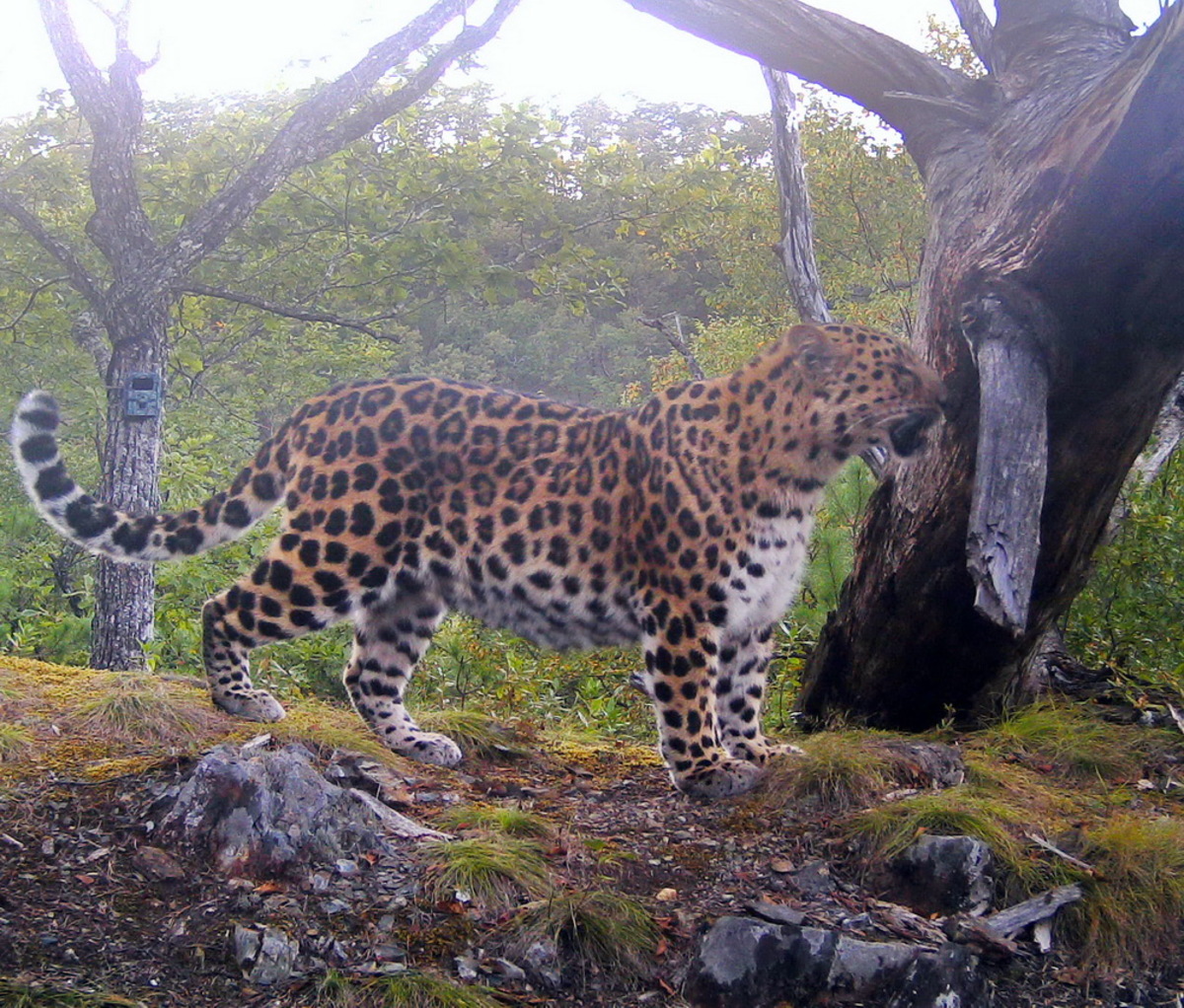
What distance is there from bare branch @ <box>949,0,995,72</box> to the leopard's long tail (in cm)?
423

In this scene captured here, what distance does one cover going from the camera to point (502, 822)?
5152mm

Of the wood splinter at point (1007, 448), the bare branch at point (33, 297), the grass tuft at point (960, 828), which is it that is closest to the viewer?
the wood splinter at point (1007, 448)

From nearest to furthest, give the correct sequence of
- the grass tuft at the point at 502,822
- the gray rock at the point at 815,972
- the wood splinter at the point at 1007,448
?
the gray rock at the point at 815,972 → the wood splinter at the point at 1007,448 → the grass tuft at the point at 502,822

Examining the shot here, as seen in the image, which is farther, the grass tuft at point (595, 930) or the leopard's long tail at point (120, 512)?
the leopard's long tail at point (120, 512)

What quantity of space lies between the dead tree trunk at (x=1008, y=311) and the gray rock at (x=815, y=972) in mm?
1247

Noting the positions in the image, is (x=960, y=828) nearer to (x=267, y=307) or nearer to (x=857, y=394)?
(x=857, y=394)

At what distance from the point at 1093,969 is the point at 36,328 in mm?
11586

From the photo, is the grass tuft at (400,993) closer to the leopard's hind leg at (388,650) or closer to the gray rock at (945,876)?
the gray rock at (945,876)

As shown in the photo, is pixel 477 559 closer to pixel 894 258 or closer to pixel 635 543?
pixel 635 543

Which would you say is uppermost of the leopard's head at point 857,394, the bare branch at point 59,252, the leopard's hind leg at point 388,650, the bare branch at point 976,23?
the bare branch at point 976,23

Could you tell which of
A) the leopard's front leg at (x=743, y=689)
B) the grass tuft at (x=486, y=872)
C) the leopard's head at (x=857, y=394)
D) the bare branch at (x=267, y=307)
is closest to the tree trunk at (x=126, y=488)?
the bare branch at (x=267, y=307)

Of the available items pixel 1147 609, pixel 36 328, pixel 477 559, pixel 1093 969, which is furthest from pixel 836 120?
pixel 1093 969

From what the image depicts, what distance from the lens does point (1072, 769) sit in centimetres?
620

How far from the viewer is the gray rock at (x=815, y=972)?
165 inches
